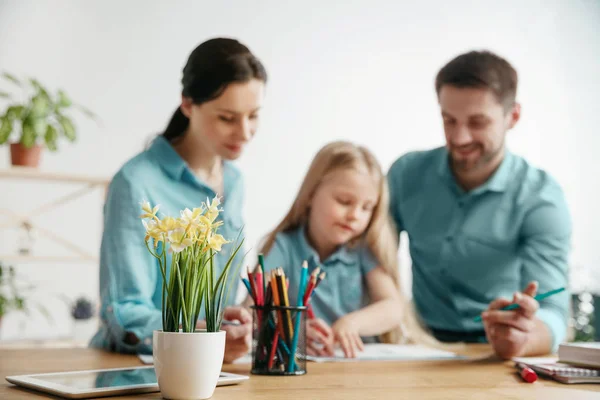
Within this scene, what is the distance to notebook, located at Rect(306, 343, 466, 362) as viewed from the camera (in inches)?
51.3

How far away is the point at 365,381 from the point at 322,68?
7.40ft

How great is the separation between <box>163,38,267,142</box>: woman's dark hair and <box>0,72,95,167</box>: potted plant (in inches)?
65.2

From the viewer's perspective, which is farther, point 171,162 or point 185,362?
point 171,162

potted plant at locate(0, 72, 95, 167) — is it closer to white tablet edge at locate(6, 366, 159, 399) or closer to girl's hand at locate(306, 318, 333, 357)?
girl's hand at locate(306, 318, 333, 357)

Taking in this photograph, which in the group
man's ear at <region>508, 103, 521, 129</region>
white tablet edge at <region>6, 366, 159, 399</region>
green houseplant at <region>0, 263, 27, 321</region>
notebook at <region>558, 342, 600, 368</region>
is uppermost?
man's ear at <region>508, 103, 521, 129</region>

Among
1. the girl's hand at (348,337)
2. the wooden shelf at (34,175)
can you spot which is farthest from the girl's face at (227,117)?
the wooden shelf at (34,175)

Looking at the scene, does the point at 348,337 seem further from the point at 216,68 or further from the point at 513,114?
the point at 513,114

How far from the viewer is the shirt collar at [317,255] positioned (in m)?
1.60

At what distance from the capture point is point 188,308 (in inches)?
33.3

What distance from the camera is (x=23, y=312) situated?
128 inches

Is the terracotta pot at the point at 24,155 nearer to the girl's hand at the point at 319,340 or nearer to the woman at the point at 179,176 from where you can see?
the woman at the point at 179,176

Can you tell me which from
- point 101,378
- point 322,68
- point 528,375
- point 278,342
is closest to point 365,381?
point 278,342

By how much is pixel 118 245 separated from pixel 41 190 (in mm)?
2152

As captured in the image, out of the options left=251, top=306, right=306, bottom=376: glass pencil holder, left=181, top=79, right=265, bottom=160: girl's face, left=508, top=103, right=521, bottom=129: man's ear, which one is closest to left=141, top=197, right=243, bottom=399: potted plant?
left=251, top=306, right=306, bottom=376: glass pencil holder
